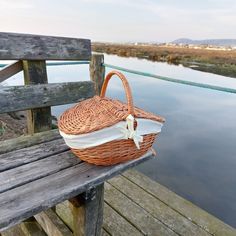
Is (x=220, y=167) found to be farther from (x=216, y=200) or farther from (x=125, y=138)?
(x=125, y=138)

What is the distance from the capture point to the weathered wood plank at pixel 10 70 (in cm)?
155

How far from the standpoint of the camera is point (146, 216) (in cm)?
197

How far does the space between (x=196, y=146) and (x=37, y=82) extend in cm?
589

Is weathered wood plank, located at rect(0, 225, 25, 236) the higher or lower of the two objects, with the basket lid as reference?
lower

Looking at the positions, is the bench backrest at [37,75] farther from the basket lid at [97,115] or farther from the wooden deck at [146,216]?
the wooden deck at [146,216]

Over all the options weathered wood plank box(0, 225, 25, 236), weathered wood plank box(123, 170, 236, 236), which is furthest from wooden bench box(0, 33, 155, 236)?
weathered wood plank box(123, 170, 236, 236)

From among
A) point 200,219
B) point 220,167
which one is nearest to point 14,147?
point 200,219

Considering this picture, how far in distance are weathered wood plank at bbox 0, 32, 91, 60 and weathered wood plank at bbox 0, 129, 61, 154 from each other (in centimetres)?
48

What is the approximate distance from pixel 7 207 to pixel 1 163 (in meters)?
0.36

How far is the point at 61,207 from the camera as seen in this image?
2086mm

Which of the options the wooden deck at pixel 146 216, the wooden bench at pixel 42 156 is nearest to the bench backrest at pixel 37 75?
the wooden bench at pixel 42 156

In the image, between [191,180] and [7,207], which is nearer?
[7,207]

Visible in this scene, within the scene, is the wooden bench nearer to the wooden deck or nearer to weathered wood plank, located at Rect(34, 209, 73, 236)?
weathered wood plank, located at Rect(34, 209, 73, 236)

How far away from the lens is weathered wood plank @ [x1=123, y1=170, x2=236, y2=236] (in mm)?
1885
